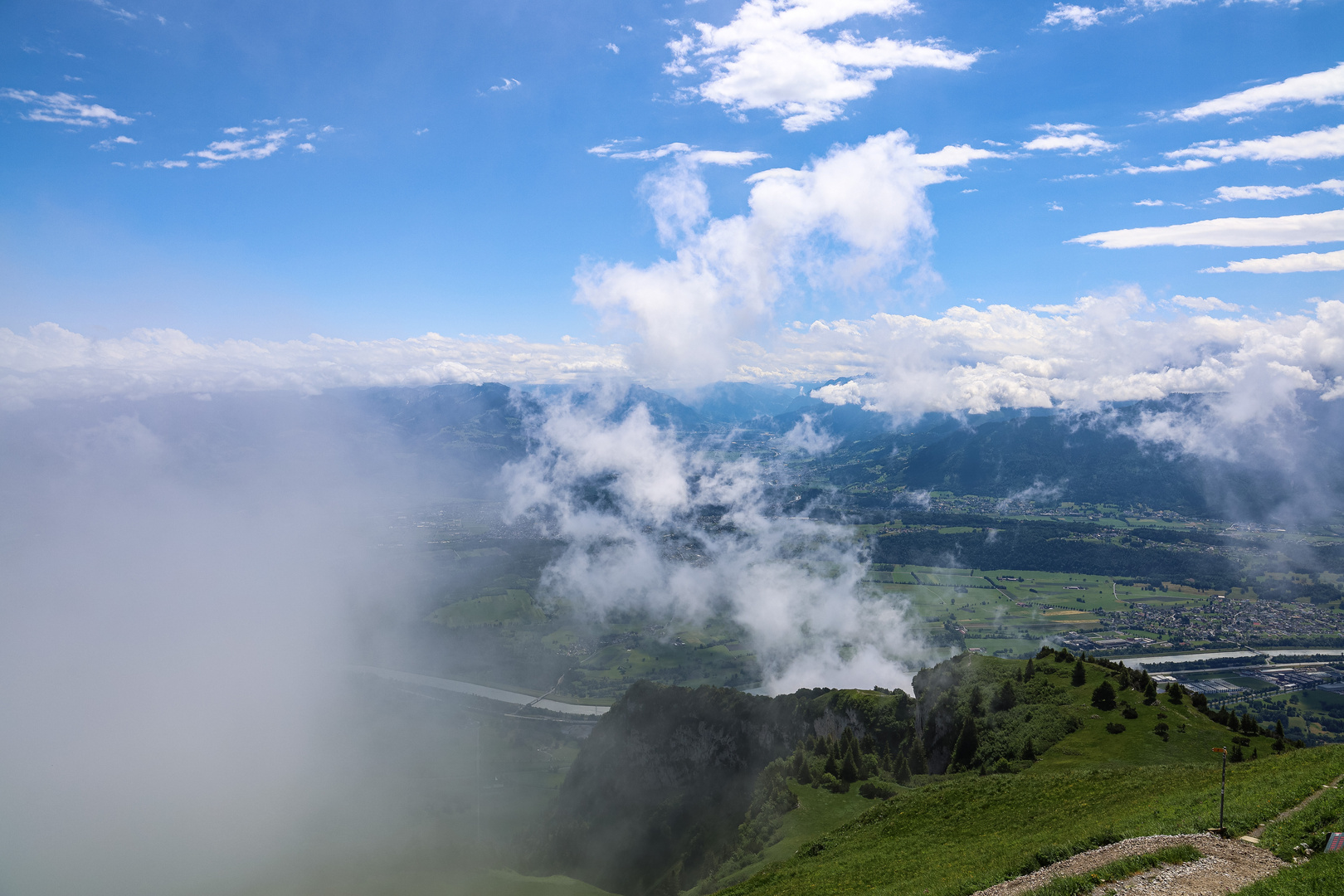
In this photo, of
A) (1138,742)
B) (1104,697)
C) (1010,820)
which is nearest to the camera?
(1010,820)

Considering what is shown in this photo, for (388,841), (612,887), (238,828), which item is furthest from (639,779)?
(238,828)

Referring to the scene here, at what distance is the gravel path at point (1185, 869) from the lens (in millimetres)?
20953

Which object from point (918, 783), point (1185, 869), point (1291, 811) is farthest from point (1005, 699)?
point (1185, 869)

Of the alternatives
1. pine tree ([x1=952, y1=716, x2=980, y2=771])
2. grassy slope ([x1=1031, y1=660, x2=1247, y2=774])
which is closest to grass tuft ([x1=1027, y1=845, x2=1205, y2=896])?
grassy slope ([x1=1031, y1=660, x2=1247, y2=774])

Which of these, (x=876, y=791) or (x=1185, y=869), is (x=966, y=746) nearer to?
(x=876, y=791)

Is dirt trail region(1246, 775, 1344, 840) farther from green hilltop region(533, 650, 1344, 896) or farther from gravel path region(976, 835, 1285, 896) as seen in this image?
gravel path region(976, 835, 1285, 896)

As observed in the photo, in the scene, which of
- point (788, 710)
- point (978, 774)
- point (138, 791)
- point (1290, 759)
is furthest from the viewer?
point (138, 791)

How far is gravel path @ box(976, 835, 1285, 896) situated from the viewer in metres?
21.0

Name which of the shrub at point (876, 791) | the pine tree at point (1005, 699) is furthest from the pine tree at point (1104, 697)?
the shrub at point (876, 791)

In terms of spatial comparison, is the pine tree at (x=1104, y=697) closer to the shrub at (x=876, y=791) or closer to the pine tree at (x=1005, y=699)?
the pine tree at (x=1005, y=699)

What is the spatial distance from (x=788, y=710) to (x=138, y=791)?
7701 inches

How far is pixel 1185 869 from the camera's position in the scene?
2231 centimetres

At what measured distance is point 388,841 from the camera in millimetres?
120062

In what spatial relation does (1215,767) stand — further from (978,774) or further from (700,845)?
(700,845)
